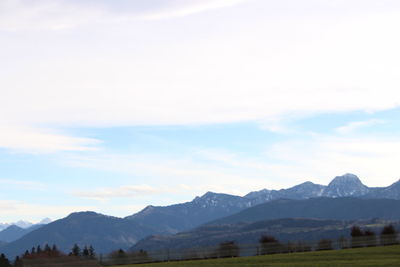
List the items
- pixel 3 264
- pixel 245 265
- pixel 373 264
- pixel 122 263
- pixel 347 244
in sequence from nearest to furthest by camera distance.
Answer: pixel 373 264, pixel 245 265, pixel 122 263, pixel 347 244, pixel 3 264

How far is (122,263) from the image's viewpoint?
82.6 m

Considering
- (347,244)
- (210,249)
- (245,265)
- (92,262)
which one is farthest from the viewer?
(347,244)

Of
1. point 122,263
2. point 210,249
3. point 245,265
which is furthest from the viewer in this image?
point 210,249

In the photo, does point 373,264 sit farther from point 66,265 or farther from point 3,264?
point 3,264

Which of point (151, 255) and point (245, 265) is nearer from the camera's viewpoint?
point (245, 265)

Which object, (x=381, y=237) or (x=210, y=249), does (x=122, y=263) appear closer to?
(x=210, y=249)

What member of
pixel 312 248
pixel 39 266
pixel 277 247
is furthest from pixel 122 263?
pixel 312 248

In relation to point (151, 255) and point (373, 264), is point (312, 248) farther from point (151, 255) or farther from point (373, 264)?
point (373, 264)

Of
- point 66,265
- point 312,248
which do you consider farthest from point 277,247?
point 66,265

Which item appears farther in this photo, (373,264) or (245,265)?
(245,265)

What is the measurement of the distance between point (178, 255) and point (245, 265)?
23.4 m

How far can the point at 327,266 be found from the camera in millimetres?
57531

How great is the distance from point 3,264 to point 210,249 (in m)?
125

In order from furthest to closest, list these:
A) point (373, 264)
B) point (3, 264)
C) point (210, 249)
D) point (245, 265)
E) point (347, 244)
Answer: point (3, 264) < point (347, 244) < point (210, 249) < point (245, 265) < point (373, 264)
